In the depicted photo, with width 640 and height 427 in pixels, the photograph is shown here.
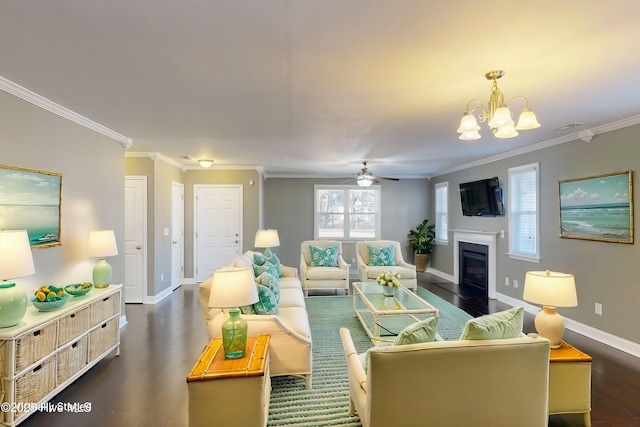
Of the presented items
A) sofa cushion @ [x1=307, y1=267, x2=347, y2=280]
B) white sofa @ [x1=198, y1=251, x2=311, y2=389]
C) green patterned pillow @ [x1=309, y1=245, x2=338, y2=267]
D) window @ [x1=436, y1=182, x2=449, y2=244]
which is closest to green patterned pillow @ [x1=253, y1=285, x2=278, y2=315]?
white sofa @ [x1=198, y1=251, x2=311, y2=389]

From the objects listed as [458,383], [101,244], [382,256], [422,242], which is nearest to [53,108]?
[101,244]

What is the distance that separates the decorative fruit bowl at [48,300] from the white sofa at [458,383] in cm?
245

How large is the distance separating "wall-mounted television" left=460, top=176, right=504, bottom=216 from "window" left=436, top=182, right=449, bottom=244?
90 cm

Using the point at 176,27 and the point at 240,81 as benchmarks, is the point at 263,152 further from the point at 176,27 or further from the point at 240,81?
the point at 176,27

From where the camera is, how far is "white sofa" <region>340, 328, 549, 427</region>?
1700 mm

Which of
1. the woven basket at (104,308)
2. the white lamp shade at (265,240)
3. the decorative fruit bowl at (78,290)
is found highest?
the white lamp shade at (265,240)

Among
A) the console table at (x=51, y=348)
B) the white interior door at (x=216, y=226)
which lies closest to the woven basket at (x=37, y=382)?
the console table at (x=51, y=348)

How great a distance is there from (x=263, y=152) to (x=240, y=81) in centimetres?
269

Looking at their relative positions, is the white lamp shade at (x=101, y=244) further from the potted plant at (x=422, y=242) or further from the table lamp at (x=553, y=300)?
the potted plant at (x=422, y=242)

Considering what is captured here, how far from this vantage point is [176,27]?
67.8 inches

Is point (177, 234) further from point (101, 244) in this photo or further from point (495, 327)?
point (495, 327)

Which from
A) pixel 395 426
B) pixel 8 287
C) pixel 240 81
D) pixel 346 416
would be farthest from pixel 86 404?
pixel 240 81

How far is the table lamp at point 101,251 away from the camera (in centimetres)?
328

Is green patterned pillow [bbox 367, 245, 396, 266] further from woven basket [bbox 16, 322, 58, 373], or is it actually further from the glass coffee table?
woven basket [bbox 16, 322, 58, 373]
